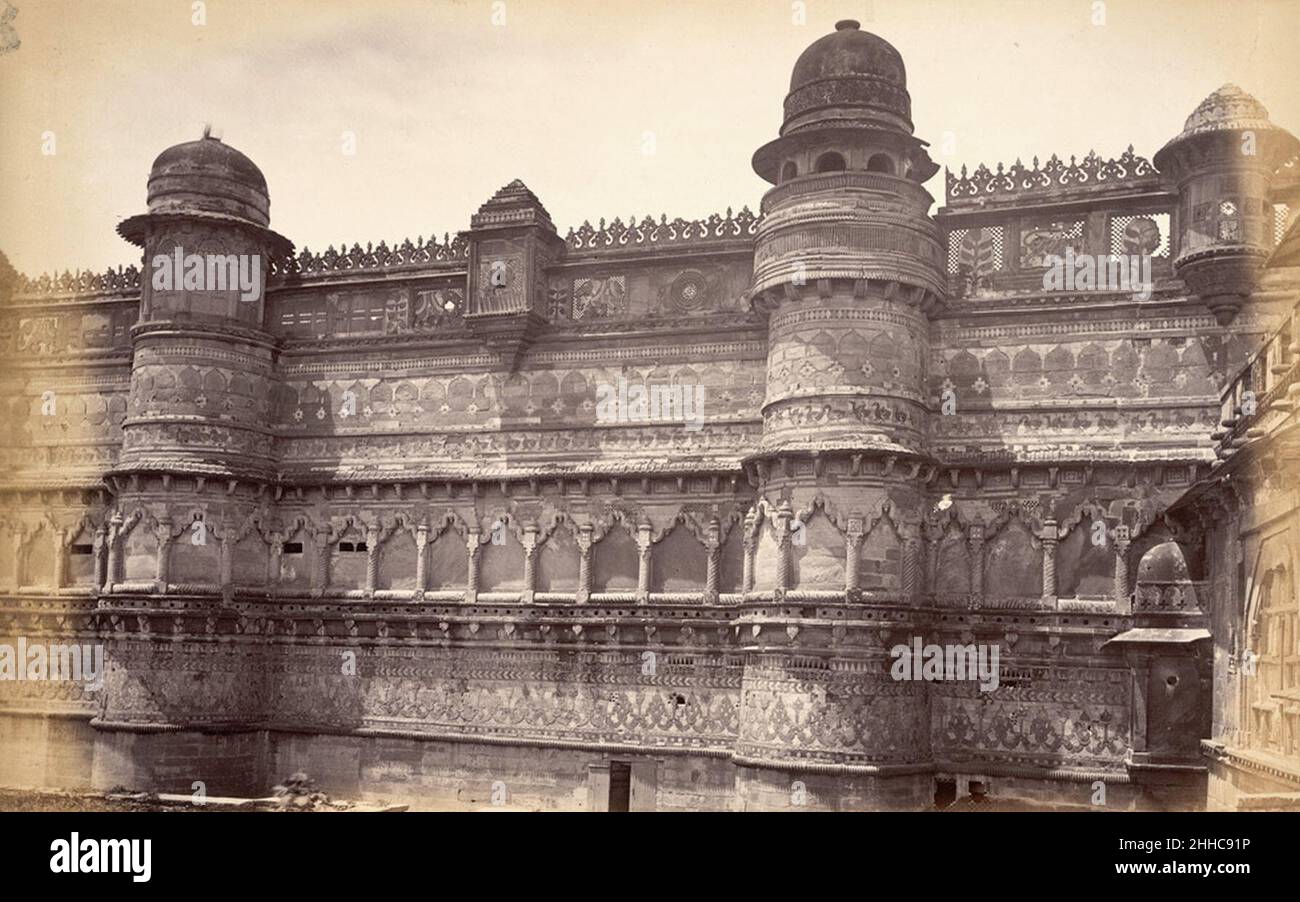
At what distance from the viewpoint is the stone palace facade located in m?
21.2

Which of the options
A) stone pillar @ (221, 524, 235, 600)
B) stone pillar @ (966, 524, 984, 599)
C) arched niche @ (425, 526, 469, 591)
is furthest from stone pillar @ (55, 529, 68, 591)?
stone pillar @ (966, 524, 984, 599)

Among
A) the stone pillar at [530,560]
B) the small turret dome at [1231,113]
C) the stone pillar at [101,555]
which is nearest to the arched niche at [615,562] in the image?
the stone pillar at [530,560]

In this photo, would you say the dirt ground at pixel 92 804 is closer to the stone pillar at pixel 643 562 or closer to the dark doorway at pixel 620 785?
the dark doorway at pixel 620 785

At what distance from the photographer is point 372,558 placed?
25.7 metres

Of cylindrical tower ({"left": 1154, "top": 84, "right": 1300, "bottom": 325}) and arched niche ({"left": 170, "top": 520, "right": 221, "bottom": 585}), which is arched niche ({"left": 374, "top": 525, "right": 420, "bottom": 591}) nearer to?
arched niche ({"left": 170, "top": 520, "right": 221, "bottom": 585})

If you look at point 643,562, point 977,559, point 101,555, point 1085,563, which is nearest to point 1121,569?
point 1085,563

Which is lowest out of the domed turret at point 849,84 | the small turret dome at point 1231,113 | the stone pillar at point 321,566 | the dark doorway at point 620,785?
the dark doorway at point 620,785

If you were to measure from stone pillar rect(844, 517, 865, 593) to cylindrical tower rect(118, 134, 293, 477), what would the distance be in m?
11.6

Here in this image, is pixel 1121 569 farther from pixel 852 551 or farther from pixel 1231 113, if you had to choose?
pixel 1231 113

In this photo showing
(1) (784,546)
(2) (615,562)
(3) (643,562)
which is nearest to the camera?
(1) (784,546)

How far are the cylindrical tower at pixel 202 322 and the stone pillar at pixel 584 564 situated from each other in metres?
6.58

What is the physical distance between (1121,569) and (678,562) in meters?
7.29

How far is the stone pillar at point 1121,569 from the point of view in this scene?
21.3 m
